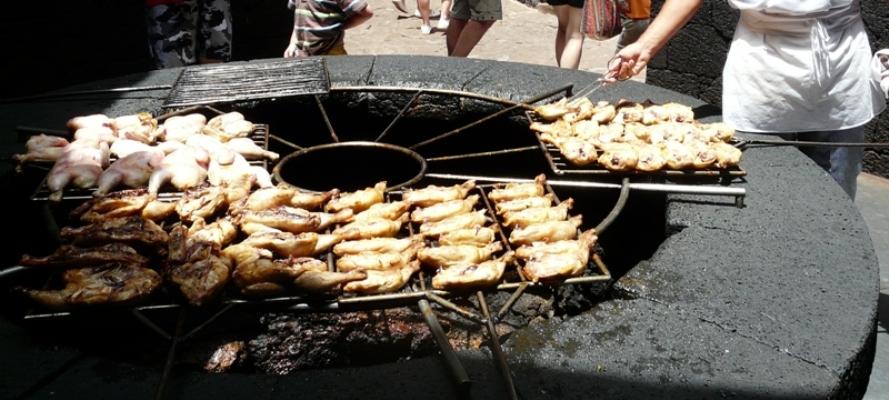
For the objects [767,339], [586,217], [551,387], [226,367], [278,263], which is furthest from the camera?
[586,217]

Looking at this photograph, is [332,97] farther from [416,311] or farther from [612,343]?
[612,343]

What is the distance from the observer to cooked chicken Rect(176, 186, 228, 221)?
3.20 m

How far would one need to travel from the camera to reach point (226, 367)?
11.3 feet

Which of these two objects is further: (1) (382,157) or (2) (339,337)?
(1) (382,157)

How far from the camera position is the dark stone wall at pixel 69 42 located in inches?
295

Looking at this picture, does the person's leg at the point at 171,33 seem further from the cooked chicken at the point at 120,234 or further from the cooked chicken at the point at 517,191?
the cooked chicken at the point at 517,191

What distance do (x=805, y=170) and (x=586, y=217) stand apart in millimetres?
1349

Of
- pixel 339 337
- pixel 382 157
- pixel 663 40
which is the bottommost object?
pixel 339 337

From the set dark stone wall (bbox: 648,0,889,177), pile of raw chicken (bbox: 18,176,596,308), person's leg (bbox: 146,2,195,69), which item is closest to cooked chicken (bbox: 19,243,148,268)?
pile of raw chicken (bbox: 18,176,596,308)

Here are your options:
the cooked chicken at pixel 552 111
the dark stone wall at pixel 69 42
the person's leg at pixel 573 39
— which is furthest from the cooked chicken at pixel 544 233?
the dark stone wall at pixel 69 42

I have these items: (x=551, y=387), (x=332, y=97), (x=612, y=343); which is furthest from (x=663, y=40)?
(x=551, y=387)

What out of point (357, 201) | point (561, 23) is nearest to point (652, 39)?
point (357, 201)

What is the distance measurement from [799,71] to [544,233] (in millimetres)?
1997

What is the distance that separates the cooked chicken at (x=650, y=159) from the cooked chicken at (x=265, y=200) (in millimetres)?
1573
